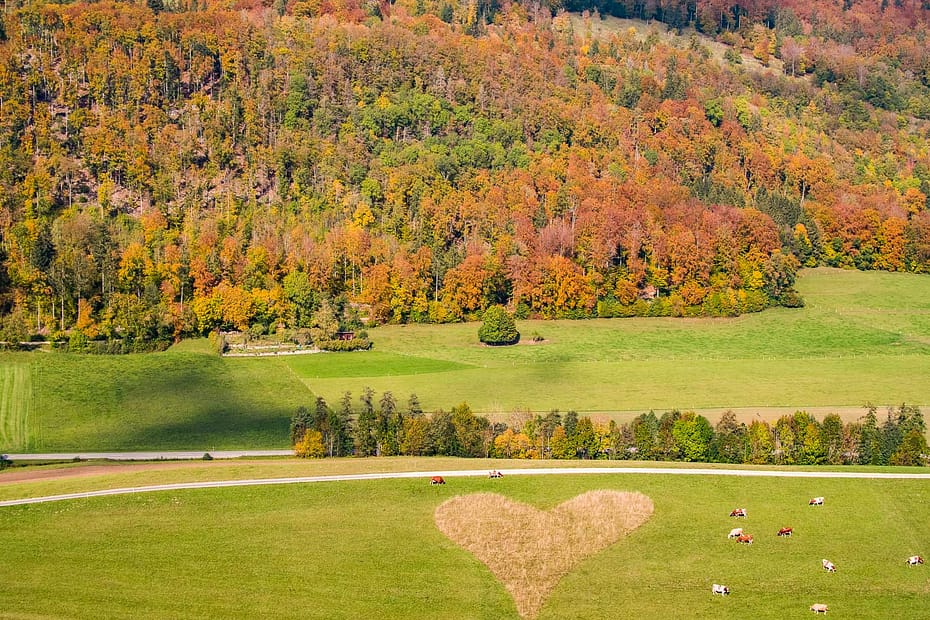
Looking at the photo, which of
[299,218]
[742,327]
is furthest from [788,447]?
[299,218]

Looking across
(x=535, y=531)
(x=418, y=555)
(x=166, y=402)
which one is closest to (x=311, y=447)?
(x=166, y=402)

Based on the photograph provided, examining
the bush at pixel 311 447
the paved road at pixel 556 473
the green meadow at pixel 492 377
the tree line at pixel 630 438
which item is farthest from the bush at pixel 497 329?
the paved road at pixel 556 473

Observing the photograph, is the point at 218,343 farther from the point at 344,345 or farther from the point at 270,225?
the point at 270,225

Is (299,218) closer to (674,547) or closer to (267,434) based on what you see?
(267,434)

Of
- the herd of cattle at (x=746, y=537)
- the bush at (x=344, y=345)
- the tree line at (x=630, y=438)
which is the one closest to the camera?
the herd of cattle at (x=746, y=537)

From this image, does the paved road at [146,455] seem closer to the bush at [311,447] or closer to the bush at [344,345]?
the bush at [311,447]
